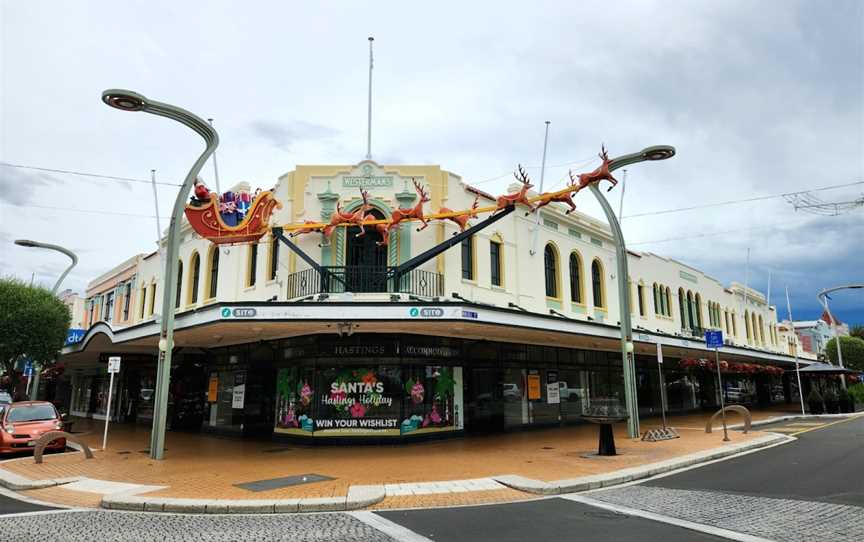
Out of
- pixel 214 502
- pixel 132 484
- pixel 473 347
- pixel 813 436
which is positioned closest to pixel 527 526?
pixel 214 502

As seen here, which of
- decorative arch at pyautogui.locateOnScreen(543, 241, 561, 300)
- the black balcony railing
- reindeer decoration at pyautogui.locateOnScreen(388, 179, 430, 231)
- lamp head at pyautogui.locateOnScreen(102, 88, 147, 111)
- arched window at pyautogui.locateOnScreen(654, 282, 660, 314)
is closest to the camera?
lamp head at pyautogui.locateOnScreen(102, 88, 147, 111)

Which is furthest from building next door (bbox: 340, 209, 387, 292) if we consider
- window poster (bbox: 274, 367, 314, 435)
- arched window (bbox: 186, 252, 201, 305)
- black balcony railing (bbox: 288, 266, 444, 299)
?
arched window (bbox: 186, 252, 201, 305)

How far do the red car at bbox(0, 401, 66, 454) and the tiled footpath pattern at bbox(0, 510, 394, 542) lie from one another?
892 centimetres

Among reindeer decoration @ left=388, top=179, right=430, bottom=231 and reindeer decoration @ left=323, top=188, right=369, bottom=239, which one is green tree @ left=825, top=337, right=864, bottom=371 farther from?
reindeer decoration @ left=323, top=188, right=369, bottom=239

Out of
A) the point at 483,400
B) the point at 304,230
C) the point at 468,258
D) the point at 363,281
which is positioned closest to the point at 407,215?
the point at 363,281

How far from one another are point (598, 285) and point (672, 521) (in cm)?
1784

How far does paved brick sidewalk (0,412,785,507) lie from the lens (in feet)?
32.3

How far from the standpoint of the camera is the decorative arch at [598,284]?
24.3 metres

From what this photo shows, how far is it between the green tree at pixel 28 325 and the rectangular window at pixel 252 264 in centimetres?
1159

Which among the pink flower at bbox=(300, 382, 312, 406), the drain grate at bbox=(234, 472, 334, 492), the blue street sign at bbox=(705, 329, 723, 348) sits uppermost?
the blue street sign at bbox=(705, 329, 723, 348)

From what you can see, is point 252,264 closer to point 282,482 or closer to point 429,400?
point 429,400

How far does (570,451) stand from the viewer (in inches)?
583

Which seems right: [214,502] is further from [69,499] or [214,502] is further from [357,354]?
[357,354]

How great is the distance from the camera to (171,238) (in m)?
15.2
